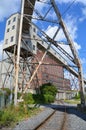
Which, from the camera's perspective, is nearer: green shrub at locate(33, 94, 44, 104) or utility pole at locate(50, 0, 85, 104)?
utility pole at locate(50, 0, 85, 104)

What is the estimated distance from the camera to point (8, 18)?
86.6ft

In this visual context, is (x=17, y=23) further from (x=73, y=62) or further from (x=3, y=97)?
(x=3, y=97)

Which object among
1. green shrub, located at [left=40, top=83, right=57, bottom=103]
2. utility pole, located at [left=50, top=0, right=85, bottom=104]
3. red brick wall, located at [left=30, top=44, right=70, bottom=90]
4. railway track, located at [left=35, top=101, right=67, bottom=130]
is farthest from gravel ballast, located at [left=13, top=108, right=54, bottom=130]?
red brick wall, located at [left=30, top=44, right=70, bottom=90]

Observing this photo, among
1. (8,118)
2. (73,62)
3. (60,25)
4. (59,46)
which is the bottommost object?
(8,118)

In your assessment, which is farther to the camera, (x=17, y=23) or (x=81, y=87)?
(x=17, y=23)

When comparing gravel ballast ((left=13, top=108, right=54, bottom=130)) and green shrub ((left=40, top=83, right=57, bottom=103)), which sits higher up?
green shrub ((left=40, top=83, right=57, bottom=103))

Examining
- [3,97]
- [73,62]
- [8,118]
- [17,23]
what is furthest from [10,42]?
[8,118]

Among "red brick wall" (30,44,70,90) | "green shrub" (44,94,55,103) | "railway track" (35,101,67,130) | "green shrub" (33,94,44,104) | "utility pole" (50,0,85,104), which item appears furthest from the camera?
"red brick wall" (30,44,70,90)

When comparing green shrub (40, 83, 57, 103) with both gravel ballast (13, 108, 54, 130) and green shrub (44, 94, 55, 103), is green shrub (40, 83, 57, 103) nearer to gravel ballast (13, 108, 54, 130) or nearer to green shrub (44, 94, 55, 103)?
green shrub (44, 94, 55, 103)

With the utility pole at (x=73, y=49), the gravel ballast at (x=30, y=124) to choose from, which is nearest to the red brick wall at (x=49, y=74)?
the utility pole at (x=73, y=49)

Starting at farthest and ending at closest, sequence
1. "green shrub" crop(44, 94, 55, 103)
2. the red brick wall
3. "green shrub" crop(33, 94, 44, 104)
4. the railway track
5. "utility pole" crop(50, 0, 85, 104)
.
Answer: the red brick wall → "green shrub" crop(44, 94, 55, 103) → "green shrub" crop(33, 94, 44, 104) → "utility pole" crop(50, 0, 85, 104) → the railway track

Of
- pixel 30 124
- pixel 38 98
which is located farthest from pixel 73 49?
pixel 38 98

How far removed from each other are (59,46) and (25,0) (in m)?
5.81

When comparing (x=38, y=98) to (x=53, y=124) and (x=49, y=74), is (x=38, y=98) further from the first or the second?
(x=49, y=74)
